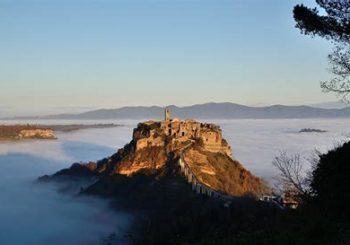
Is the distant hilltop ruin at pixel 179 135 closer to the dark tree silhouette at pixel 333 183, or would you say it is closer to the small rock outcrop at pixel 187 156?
the small rock outcrop at pixel 187 156

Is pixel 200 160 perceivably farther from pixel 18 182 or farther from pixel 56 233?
pixel 18 182

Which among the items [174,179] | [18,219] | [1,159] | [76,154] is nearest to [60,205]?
[18,219]

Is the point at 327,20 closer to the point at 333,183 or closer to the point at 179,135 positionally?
the point at 333,183

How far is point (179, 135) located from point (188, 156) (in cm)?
663

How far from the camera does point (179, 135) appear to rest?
215ft

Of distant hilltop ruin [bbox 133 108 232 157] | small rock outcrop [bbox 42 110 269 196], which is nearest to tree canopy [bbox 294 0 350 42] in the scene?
small rock outcrop [bbox 42 110 269 196]

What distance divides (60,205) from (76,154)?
83805 mm

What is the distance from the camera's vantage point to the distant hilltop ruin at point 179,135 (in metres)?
63.9

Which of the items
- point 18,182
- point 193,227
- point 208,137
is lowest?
point 18,182

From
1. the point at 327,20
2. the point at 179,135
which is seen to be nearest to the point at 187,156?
the point at 179,135

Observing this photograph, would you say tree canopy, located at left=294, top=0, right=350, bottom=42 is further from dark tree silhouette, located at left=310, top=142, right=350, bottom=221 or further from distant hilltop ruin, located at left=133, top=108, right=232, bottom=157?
distant hilltop ruin, located at left=133, top=108, right=232, bottom=157

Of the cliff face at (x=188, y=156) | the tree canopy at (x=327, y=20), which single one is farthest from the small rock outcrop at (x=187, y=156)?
the tree canopy at (x=327, y=20)

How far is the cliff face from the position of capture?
192 feet

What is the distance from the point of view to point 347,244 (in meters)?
8.77
